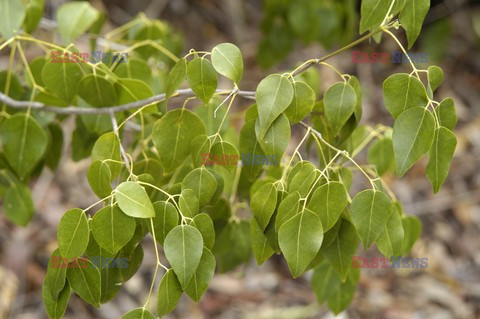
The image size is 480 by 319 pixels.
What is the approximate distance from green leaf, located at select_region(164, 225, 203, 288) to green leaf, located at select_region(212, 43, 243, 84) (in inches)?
9.1

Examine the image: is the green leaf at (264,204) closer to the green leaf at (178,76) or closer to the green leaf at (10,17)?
the green leaf at (178,76)

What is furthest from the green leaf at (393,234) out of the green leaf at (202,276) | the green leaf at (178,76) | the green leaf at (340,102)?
the green leaf at (178,76)

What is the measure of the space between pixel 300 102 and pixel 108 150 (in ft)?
1.01

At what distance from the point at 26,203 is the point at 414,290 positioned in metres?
1.66

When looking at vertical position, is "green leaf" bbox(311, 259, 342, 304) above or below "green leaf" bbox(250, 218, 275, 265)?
below

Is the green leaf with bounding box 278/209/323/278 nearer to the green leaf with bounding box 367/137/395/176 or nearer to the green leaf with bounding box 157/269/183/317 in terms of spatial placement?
the green leaf with bounding box 157/269/183/317

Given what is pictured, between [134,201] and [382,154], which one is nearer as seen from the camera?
[134,201]

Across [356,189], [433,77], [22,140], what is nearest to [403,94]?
[433,77]

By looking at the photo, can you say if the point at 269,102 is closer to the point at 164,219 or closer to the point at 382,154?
the point at 164,219

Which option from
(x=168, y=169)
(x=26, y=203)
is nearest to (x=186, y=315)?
(x=26, y=203)

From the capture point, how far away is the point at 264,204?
1.00m

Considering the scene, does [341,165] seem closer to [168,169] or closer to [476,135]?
[168,169]

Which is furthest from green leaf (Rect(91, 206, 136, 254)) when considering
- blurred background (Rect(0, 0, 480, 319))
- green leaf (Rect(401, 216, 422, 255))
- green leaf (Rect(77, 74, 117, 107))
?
blurred background (Rect(0, 0, 480, 319))

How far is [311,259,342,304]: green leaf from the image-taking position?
134 centimetres
